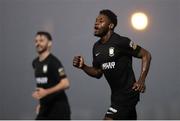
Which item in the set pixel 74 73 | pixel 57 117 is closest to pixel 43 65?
pixel 57 117

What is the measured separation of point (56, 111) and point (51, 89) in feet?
0.71

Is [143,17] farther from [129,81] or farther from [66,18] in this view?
[129,81]

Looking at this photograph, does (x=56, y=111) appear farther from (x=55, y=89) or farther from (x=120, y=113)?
(x=120, y=113)

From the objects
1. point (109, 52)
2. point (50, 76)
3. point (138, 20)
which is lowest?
point (50, 76)

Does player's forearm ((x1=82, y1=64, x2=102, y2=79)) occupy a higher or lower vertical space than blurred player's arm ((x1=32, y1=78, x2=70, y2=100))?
higher

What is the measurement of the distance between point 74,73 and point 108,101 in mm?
631

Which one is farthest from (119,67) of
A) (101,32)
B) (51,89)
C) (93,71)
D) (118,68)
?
(51,89)

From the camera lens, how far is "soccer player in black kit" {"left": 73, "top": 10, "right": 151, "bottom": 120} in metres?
4.49

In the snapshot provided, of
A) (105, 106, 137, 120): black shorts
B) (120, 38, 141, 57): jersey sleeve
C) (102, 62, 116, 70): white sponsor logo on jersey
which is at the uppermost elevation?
(120, 38, 141, 57): jersey sleeve

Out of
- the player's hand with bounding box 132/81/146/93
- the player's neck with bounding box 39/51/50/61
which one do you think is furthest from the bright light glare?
the player's neck with bounding box 39/51/50/61

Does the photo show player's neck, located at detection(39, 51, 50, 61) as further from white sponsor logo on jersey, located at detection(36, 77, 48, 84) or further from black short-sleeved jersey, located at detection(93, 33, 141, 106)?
black short-sleeved jersey, located at detection(93, 33, 141, 106)

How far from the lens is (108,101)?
246 inches

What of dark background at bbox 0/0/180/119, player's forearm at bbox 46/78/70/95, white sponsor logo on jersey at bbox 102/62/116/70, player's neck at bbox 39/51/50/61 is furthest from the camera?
dark background at bbox 0/0/180/119

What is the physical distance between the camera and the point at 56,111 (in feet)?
13.8
